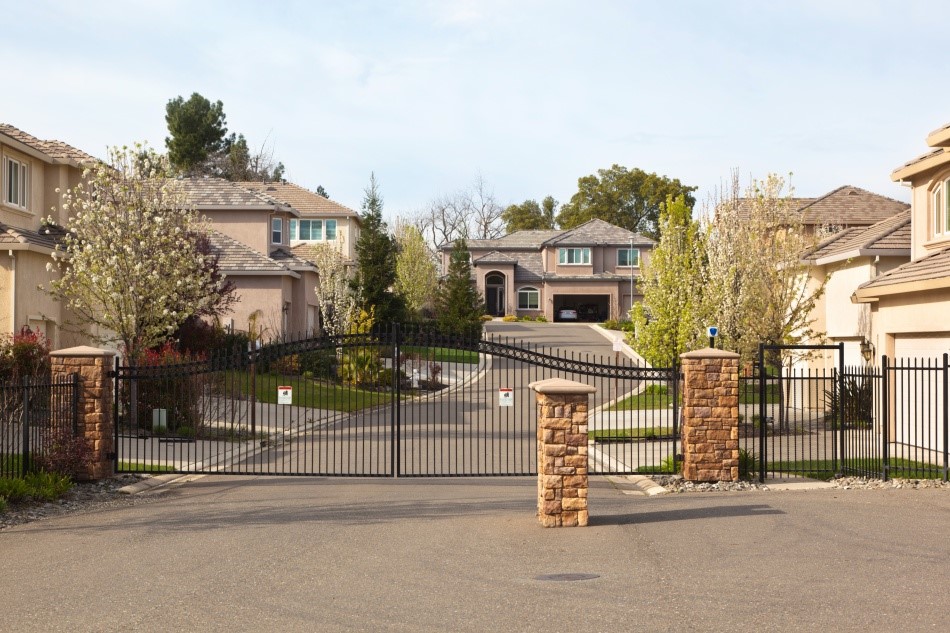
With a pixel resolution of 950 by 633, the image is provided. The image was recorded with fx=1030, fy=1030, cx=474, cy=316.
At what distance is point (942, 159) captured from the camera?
843 inches

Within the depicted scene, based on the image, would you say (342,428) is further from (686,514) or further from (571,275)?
(571,275)

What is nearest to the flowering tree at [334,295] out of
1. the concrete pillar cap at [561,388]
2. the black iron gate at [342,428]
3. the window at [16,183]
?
the black iron gate at [342,428]

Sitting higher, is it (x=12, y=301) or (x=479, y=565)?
(x=12, y=301)

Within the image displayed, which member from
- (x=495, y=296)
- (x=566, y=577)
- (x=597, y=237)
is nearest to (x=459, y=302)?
(x=495, y=296)

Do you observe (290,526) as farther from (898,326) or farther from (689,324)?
(689,324)

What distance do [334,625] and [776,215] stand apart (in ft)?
78.1

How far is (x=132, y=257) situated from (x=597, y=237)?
192ft

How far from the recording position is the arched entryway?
264 ft

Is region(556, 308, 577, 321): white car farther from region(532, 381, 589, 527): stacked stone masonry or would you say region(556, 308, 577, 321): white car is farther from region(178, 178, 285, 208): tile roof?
region(532, 381, 589, 527): stacked stone masonry

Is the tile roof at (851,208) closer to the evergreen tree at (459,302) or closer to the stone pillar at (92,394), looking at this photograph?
the evergreen tree at (459,302)

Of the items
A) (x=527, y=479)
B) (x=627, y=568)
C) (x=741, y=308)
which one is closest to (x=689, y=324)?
(x=741, y=308)

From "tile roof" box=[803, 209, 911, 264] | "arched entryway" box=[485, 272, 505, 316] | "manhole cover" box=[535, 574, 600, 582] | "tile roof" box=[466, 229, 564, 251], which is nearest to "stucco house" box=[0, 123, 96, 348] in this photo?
"manhole cover" box=[535, 574, 600, 582]

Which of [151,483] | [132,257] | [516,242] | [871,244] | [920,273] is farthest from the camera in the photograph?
[516,242]

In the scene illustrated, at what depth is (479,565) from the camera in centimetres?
986
